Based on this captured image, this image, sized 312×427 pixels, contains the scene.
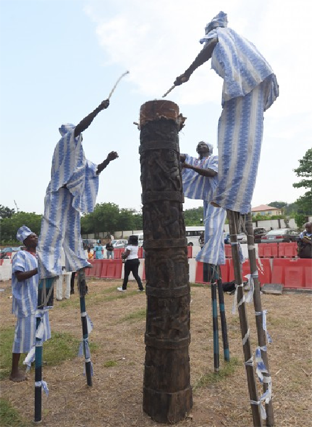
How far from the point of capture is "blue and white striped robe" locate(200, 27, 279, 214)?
8.14 ft

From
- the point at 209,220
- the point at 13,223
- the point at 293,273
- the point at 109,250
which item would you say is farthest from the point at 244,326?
the point at 13,223

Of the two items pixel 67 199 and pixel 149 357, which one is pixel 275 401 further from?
pixel 67 199

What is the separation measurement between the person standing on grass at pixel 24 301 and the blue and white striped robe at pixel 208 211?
2.05 m

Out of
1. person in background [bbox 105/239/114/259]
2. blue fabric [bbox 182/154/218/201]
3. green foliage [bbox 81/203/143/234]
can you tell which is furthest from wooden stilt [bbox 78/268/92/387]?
green foliage [bbox 81/203/143/234]

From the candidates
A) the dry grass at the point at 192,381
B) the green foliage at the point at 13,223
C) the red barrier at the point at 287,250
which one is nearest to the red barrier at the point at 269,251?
the red barrier at the point at 287,250

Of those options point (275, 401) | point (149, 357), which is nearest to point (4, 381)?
point (149, 357)

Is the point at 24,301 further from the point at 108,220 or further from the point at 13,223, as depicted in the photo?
the point at 13,223

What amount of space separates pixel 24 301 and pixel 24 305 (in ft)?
0.16

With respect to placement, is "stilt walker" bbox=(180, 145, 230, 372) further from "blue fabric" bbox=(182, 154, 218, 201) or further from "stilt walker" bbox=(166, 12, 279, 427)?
"stilt walker" bbox=(166, 12, 279, 427)

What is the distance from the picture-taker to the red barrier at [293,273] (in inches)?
330

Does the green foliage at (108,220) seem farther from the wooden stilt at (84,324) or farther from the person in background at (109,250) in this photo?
the wooden stilt at (84,324)

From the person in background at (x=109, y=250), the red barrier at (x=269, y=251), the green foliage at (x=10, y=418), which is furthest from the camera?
the person in background at (x=109, y=250)

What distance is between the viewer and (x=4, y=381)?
13.0 ft

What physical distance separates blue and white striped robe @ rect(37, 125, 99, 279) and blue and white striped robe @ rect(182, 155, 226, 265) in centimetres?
121
